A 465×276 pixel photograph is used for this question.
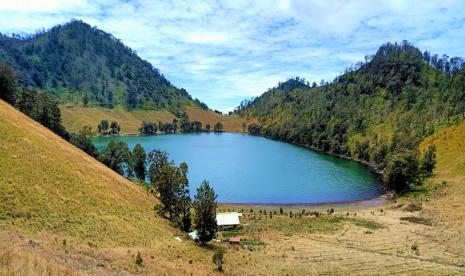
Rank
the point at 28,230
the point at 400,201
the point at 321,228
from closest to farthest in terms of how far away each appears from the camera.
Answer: the point at 28,230, the point at 321,228, the point at 400,201

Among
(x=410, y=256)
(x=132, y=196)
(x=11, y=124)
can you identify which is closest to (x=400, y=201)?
(x=410, y=256)

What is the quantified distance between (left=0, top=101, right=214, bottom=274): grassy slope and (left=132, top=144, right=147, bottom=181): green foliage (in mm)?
46298

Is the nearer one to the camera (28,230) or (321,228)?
(28,230)

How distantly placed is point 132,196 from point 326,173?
97200mm

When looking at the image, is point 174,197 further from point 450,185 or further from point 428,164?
point 428,164

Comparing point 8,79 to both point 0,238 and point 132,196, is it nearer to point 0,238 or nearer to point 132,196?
point 132,196

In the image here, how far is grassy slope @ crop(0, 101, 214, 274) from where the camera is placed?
129 feet

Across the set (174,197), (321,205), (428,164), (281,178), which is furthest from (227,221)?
(428,164)

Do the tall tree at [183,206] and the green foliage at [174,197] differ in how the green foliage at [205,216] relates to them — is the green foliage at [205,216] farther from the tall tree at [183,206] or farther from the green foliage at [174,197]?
the green foliage at [174,197]

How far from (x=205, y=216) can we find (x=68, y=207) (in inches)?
681

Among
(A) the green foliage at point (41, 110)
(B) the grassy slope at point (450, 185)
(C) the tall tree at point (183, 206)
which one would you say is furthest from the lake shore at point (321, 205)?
(A) the green foliage at point (41, 110)

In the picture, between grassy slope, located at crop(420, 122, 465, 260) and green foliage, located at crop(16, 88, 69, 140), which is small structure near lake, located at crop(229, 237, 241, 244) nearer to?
grassy slope, located at crop(420, 122, 465, 260)

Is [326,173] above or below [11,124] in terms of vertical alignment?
below

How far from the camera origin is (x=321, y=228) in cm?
7162
